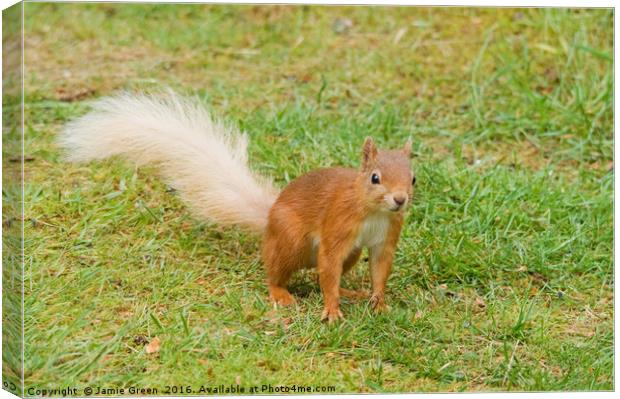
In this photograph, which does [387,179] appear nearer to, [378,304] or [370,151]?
[370,151]

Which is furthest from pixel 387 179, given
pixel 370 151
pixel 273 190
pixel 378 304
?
pixel 273 190

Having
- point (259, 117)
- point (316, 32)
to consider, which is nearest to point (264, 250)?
point (259, 117)

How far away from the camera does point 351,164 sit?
15.6ft

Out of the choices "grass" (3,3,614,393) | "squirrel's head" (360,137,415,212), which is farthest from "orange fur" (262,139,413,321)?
"grass" (3,3,614,393)

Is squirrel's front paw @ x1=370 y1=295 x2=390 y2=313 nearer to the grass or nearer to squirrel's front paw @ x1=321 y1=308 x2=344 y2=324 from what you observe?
the grass

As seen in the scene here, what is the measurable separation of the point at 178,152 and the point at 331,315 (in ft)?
2.81

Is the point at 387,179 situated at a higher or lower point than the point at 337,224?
higher

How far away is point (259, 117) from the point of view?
5.12 meters

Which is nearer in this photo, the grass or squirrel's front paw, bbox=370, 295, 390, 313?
the grass

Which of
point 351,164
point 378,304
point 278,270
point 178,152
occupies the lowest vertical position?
point 378,304

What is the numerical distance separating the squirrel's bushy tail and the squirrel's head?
64 centimetres

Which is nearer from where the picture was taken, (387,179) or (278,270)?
(387,179)

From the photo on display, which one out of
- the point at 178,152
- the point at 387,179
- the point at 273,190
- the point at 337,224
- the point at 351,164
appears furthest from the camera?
the point at 351,164

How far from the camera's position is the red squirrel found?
364 cm
